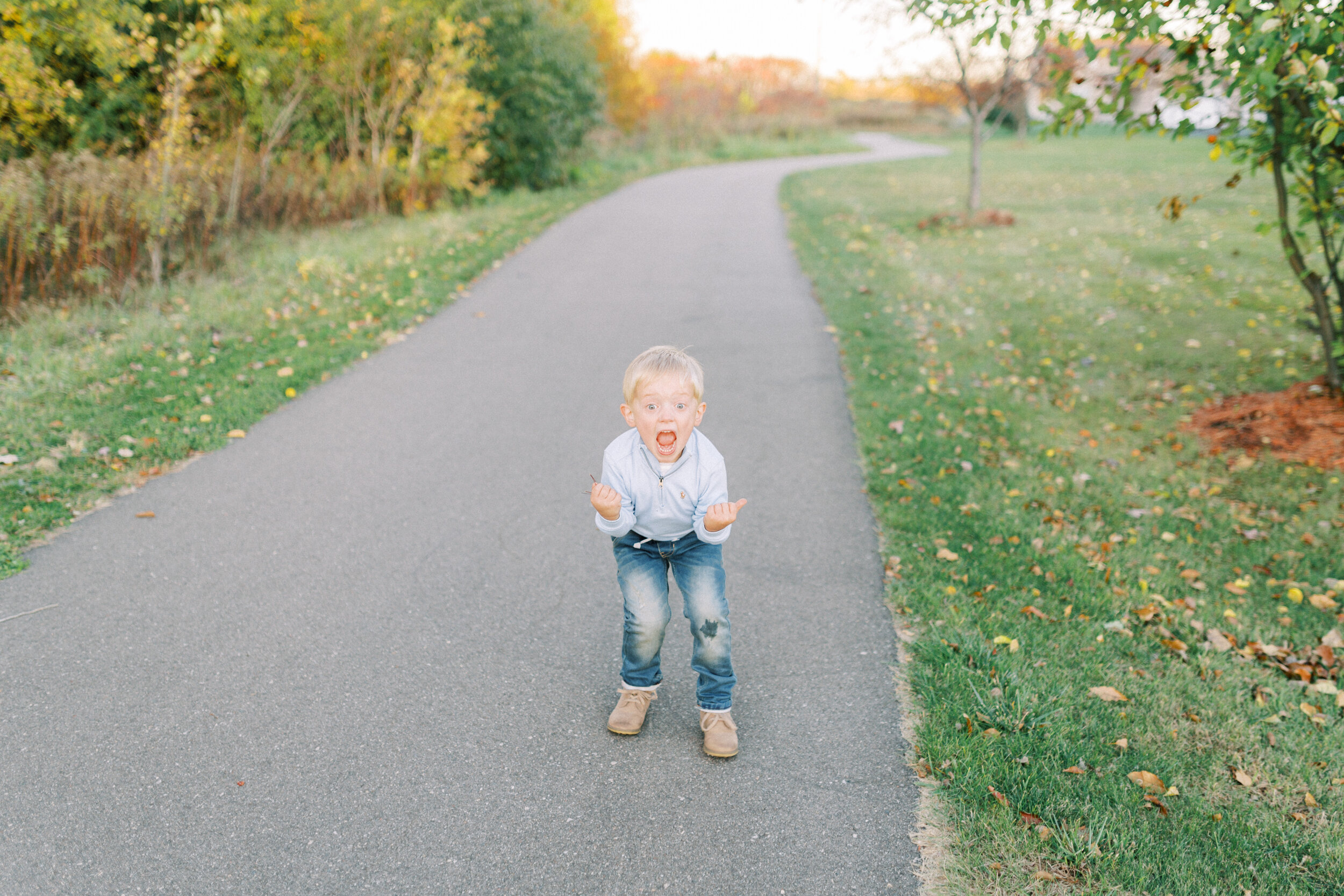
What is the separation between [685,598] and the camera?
3.03 metres

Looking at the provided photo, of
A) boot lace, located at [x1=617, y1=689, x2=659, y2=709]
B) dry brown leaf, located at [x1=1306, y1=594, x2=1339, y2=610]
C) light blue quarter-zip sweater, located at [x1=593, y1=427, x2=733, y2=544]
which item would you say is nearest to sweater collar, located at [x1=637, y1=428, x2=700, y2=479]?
light blue quarter-zip sweater, located at [x1=593, y1=427, x2=733, y2=544]

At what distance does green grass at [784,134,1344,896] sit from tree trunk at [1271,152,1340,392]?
2.48 ft

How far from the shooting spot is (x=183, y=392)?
6.31 m

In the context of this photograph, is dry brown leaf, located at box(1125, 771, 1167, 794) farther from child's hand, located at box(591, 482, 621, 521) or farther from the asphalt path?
child's hand, located at box(591, 482, 621, 521)

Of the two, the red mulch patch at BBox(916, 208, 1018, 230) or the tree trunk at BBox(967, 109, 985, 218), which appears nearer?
the tree trunk at BBox(967, 109, 985, 218)

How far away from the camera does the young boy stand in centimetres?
280

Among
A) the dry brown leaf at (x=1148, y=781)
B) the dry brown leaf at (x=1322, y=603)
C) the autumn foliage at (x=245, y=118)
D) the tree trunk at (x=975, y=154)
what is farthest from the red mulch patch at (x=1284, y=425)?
the autumn foliage at (x=245, y=118)

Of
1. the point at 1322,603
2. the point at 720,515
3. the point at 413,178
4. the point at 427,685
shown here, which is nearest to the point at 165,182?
the point at 413,178

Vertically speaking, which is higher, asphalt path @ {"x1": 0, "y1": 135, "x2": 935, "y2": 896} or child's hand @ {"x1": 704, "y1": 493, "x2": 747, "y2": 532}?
child's hand @ {"x1": 704, "y1": 493, "x2": 747, "y2": 532}

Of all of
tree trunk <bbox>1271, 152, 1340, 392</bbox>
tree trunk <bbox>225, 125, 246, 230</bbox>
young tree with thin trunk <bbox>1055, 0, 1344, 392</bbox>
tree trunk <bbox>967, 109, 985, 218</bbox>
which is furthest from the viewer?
tree trunk <bbox>967, 109, 985, 218</bbox>

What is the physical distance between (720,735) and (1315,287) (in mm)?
6489

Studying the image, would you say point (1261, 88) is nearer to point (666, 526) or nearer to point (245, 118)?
point (666, 526)

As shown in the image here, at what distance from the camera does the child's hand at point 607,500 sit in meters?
2.68

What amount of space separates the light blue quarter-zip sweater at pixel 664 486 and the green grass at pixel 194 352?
332 centimetres
